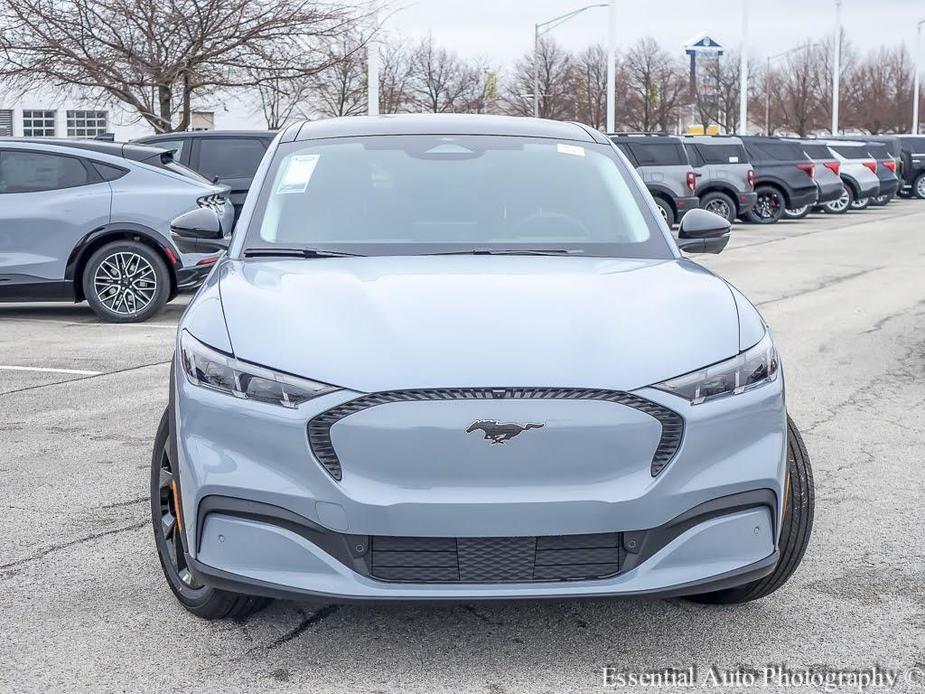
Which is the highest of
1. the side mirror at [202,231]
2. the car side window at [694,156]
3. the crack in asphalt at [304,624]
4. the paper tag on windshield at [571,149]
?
the car side window at [694,156]

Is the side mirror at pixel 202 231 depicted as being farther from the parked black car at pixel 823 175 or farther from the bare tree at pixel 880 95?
the bare tree at pixel 880 95

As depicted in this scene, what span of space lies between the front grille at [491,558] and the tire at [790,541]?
702 mm

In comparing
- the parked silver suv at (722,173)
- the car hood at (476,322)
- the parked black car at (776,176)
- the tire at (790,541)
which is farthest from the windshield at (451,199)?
the parked black car at (776,176)

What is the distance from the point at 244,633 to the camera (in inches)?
153

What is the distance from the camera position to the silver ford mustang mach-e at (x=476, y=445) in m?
3.32

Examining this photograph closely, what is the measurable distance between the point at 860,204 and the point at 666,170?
12566 mm

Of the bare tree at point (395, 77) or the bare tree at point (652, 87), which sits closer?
the bare tree at point (395, 77)

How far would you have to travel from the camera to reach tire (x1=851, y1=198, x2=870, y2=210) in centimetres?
3372

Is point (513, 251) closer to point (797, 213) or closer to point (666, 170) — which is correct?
point (666, 170)

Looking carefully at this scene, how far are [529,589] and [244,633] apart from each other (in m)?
0.98

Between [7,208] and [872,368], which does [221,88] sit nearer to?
[7,208]

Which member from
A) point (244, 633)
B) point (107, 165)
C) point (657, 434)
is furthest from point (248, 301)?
point (107, 165)

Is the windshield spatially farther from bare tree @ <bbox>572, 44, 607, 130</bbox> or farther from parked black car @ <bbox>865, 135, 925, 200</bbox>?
bare tree @ <bbox>572, 44, 607, 130</bbox>

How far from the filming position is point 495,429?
130 inches
